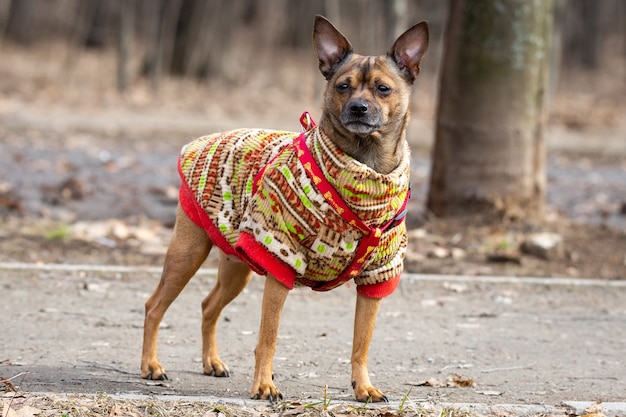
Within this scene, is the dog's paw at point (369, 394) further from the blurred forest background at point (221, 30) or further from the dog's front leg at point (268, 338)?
the blurred forest background at point (221, 30)

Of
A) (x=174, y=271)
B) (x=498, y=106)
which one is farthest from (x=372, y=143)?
(x=498, y=106)

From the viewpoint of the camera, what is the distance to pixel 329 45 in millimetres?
5055

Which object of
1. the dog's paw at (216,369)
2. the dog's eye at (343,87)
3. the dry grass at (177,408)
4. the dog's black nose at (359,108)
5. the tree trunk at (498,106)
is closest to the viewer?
the dry grass at (177,408)

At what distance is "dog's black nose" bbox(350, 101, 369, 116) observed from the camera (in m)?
4.67

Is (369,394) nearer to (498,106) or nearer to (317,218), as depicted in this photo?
(317,218)

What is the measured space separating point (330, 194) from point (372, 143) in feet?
1.17

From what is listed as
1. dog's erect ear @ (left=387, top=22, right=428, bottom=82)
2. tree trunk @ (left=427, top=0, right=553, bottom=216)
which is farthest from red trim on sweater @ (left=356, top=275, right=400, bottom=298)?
tree trunk @ (left=427, top=0, right=553, bottom=216)

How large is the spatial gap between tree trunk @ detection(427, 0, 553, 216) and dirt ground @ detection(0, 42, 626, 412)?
0.30 meters

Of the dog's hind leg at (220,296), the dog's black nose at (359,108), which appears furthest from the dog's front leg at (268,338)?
the dog's black nose at (359,108)

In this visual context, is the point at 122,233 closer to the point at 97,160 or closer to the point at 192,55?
the point at 97,160

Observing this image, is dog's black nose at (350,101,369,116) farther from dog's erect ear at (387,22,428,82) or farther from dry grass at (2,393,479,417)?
dry grass at (2,393,479,417)

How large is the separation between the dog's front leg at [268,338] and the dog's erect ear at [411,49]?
4.07 ft

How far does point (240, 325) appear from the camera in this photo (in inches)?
267

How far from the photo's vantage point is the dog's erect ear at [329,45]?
5.03m
